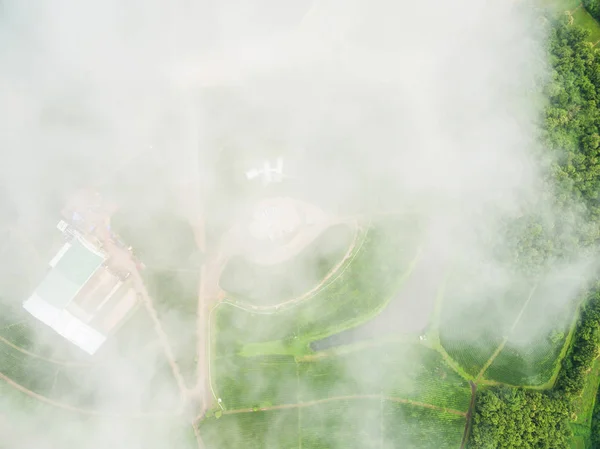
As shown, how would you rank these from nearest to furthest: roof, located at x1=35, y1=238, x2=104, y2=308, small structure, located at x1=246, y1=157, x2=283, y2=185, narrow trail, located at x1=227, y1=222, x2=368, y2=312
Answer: roof, located at x1=35, y1=238, x2=104, y2=308
narrow trail, located at x1=227, y1=222, x2=368, y2=312
small structure, located at x1=246, y1=157, x2=283, y2=185

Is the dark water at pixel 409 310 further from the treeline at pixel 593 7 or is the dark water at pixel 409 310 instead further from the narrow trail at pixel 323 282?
the treeline at pixel 593 7

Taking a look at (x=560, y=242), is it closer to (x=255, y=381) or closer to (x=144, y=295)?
(x=255, y=381)

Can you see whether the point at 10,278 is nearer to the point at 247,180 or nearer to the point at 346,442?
the point at 247,180

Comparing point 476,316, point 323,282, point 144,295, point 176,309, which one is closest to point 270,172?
point 323,282

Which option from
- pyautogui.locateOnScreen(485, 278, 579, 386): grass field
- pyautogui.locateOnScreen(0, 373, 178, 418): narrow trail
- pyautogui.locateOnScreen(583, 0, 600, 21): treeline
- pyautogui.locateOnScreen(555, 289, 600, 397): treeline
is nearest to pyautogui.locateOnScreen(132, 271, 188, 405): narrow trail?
pyautogui.locateOnScreen(0, 373, 178, 418): narrow trail

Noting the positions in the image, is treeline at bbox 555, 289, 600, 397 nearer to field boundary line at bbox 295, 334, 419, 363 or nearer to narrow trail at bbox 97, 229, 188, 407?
field boundary line at bbox 295, 334, 419, 363
